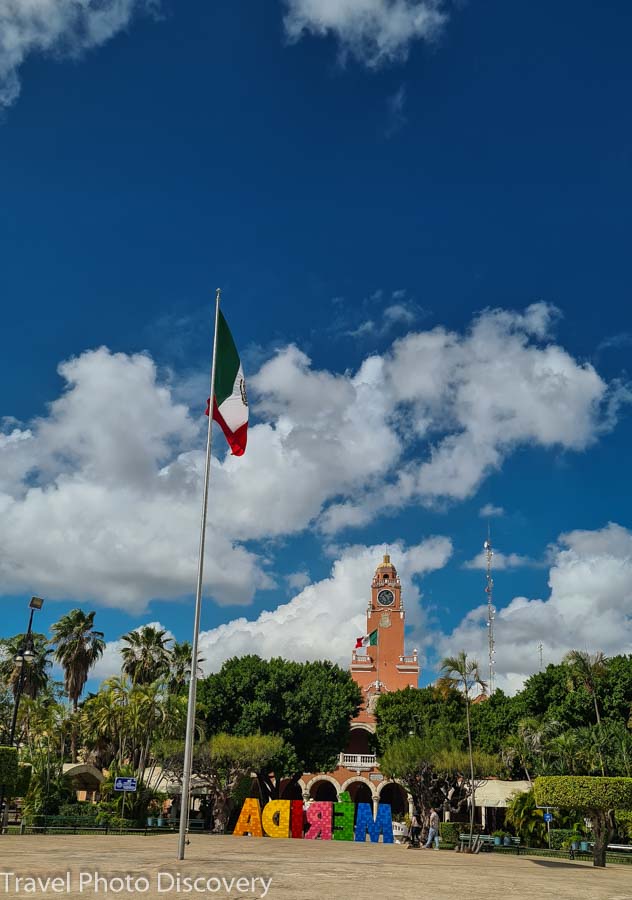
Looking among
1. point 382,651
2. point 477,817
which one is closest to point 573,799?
point 477,817

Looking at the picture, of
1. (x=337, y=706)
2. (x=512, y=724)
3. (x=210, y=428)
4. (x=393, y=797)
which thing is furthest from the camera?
(x=393, y=797)

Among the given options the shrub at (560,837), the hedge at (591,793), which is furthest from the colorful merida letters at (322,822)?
the hedge at (591,793)

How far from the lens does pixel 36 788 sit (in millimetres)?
36594

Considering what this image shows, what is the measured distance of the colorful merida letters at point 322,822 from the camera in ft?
115

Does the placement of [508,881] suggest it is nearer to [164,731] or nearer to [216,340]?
[216,340]

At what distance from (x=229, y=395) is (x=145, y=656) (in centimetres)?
3604

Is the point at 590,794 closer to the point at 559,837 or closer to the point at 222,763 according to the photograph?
the point at 559,837

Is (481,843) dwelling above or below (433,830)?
below

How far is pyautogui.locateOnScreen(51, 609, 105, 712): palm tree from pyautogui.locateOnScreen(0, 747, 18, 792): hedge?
23.4 m

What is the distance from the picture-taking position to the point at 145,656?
4975 cm

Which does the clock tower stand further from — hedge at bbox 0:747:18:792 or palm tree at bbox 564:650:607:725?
hedge at bbox 0:747:18:792

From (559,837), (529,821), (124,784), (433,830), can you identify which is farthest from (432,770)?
(124,784)

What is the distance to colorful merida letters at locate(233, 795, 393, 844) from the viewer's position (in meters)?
34.9

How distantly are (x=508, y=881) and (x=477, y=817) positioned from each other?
160 ft
